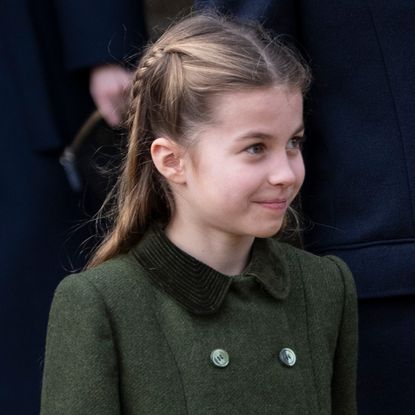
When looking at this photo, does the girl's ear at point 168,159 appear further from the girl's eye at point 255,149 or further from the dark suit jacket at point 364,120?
the dark suit jacket at point 364,120

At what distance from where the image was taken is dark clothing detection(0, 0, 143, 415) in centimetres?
294

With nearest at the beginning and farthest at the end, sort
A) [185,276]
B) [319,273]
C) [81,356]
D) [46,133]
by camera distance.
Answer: [81,356]
[185,276]
[319,273]
[46,133]

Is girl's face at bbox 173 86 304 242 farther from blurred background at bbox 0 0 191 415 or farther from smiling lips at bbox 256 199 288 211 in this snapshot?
blurred background at bbox 0 0 191 415

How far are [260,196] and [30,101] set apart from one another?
Answer: 37.1 inches

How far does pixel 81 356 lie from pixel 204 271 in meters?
0.27

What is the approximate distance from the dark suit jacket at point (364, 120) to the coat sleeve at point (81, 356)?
0.57 metres

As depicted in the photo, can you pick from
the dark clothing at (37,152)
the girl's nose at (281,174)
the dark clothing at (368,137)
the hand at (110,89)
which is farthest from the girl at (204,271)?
the dark clothing at (37,152)

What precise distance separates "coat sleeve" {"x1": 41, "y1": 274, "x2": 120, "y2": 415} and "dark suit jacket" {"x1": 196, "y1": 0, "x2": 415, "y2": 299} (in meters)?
0.57

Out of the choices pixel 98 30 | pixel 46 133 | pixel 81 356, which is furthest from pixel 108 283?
pixel 98 30

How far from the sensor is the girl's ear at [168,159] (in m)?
2.23

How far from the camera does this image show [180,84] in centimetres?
224

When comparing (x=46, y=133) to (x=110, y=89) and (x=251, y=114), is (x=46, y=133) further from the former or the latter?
→ (x=251, y=114)

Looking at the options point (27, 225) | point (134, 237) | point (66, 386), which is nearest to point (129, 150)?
point (134, 237)

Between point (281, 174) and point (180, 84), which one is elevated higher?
point (180, 84)
